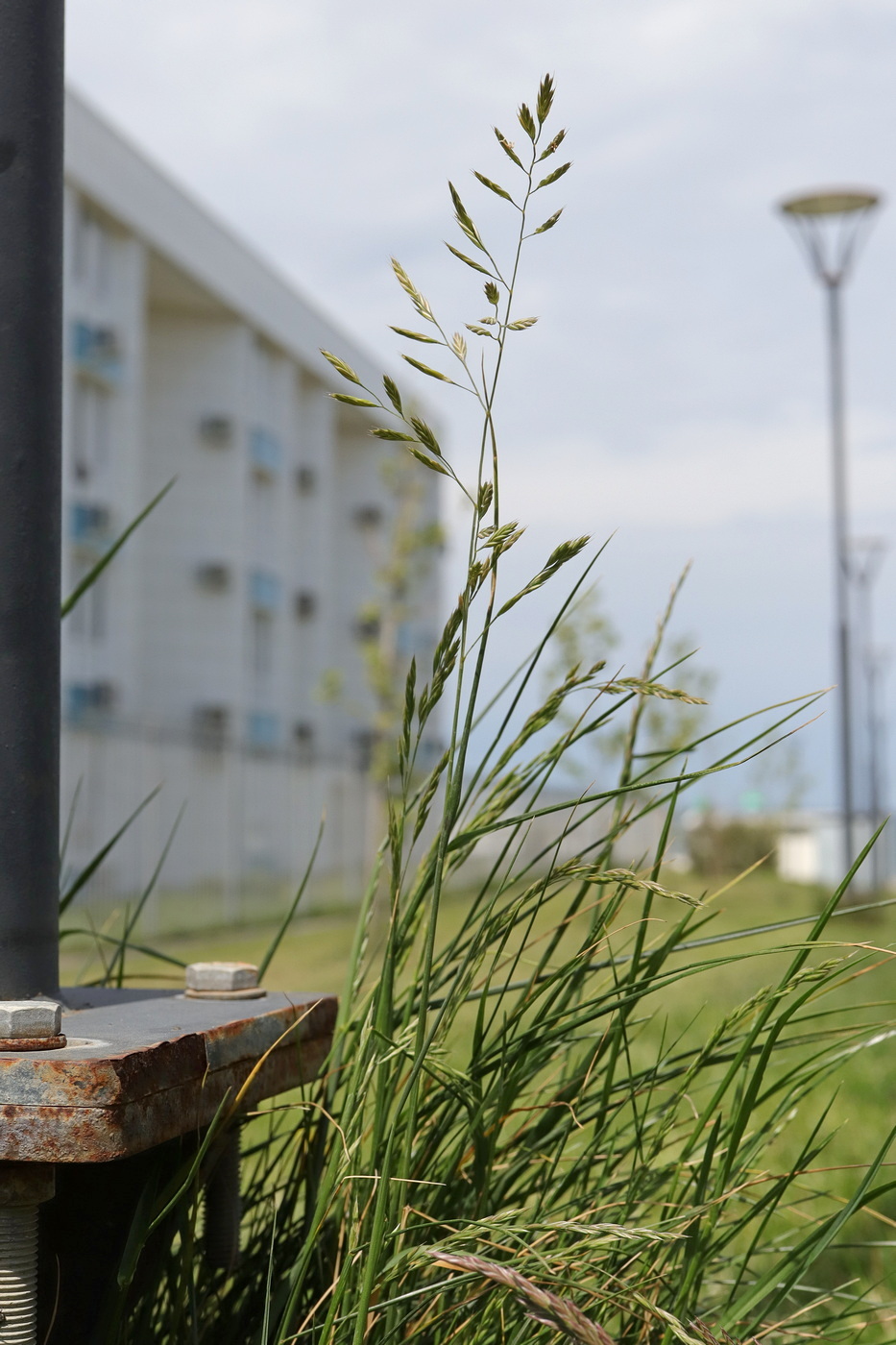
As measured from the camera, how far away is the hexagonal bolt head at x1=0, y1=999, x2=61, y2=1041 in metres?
1.16

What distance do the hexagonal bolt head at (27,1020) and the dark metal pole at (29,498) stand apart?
0.23 metres

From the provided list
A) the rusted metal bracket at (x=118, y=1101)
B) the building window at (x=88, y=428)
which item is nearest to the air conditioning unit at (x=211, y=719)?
the building window at (x=88, y=428)

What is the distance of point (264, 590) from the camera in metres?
32.4

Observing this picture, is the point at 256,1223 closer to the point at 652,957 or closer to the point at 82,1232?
the point at 82,1232

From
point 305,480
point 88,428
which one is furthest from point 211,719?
point 88,428

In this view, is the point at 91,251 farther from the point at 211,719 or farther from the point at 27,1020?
the point at 27,1020

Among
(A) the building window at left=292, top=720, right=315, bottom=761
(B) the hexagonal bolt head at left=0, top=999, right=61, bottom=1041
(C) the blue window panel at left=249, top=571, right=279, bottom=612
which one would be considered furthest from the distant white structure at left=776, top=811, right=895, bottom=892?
(B) the hexagonal bolt head at left=0, top=999, right=61, bottom=1041

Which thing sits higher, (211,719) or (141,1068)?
(211,719)

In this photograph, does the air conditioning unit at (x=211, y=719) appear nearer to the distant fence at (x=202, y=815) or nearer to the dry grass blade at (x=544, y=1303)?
the distant fence at (x=202, y=815)

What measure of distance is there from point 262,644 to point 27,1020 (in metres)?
32.2

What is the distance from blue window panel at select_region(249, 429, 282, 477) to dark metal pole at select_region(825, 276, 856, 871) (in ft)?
58.1

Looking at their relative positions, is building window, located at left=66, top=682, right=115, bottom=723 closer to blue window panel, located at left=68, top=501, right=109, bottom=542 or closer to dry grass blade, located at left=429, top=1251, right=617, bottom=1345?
blue window panel, located at left=68, top=501, right=109, bottom=542

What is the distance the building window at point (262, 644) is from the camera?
32.8m

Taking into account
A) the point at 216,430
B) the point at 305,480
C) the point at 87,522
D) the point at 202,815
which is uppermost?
the point at 216,430
